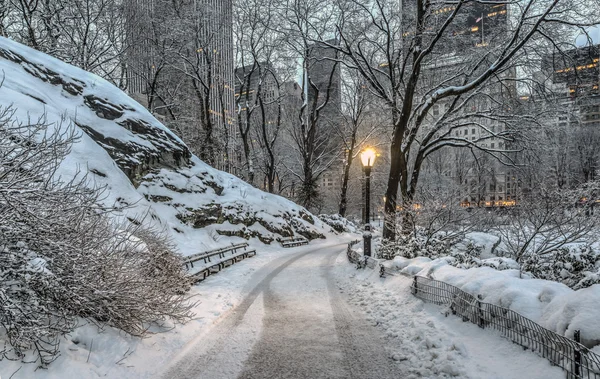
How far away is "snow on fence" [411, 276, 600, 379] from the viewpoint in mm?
3336

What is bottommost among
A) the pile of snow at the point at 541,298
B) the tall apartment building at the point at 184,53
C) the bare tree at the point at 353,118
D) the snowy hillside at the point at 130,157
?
the pile of snow at the point at 541,298

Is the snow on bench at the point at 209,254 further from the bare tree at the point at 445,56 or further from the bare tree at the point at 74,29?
the bare tree at the point at 74,29

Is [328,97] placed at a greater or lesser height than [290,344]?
greater

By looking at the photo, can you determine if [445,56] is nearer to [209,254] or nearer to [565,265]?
[565,265]

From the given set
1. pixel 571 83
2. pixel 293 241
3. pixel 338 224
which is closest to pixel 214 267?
pixel 293 241

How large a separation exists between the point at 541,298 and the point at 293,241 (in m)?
17.9

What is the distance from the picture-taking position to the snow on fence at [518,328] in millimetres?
3336

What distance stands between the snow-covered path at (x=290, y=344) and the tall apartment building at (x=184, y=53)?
869 inches

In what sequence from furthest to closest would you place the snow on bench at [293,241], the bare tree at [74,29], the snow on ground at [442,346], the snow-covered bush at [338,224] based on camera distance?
the snow-covered bush at [338,224]
the bare tree at [74,29]
the snow on bench at [293,241]
the snow on ground at [442,346]

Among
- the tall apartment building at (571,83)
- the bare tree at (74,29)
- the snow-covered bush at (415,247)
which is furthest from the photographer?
the bare tree at (74,29)

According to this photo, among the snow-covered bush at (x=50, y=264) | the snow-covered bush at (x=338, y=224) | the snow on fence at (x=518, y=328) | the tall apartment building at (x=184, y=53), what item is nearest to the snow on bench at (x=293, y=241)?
the snow-covered bush at (x=338, y=224)

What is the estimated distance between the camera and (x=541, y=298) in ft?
Result: 15.6

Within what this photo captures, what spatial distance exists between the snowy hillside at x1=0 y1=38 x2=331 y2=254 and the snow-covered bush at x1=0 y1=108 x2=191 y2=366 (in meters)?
5.65

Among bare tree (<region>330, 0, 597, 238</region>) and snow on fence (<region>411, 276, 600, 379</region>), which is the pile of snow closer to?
snow on fence (<region>411, 276, 600, 379</region>)
